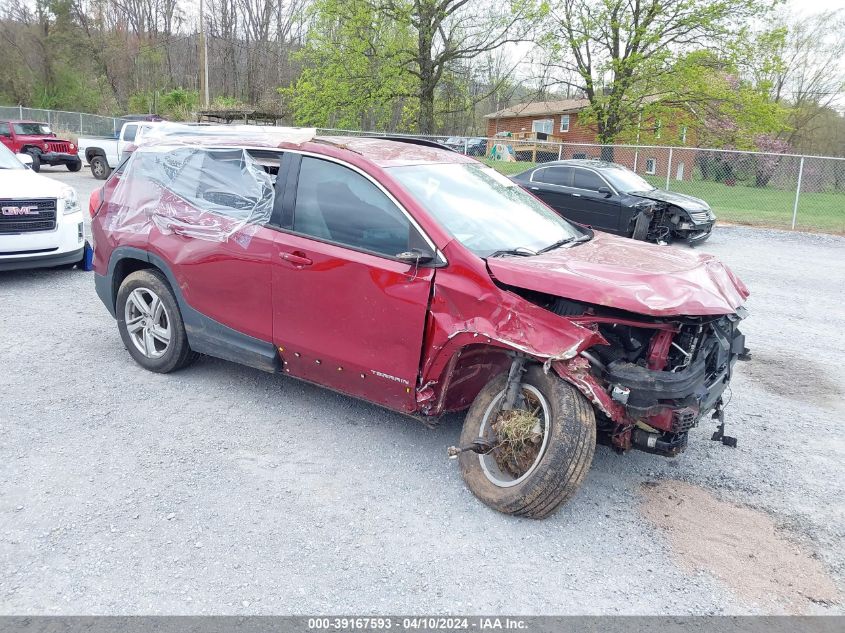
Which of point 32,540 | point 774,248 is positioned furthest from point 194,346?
point 774,248

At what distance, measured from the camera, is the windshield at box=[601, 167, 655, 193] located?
13.5 metres

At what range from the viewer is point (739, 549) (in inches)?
129

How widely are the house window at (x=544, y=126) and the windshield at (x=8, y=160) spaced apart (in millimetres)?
44554

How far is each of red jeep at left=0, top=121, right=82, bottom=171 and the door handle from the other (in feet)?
68.8

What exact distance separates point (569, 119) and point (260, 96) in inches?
820

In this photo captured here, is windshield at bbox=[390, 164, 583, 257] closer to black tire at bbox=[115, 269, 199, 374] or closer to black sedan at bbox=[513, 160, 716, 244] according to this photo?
black tire at bbox=[115, 269, 199, 374]

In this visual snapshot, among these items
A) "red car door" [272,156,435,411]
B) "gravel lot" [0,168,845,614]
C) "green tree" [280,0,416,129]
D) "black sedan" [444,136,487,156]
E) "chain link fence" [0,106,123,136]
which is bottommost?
"gravel lot" [0,168,845,614]

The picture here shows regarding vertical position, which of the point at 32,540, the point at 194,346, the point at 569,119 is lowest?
the point at 32,540

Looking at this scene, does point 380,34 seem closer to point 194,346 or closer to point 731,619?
point 194,346

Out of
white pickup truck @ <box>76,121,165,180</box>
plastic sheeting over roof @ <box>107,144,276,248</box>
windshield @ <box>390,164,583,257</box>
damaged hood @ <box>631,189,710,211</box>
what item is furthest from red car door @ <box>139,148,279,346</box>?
white pickup truck @ <box>76,121,165,180</box>

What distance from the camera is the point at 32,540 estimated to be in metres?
3.16

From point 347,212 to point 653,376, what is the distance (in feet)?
6.68

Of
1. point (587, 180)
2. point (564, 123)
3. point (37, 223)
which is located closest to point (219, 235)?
point (37, 223)

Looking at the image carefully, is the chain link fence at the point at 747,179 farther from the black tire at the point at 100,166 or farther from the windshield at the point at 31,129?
the windshield at the point at 31,129
